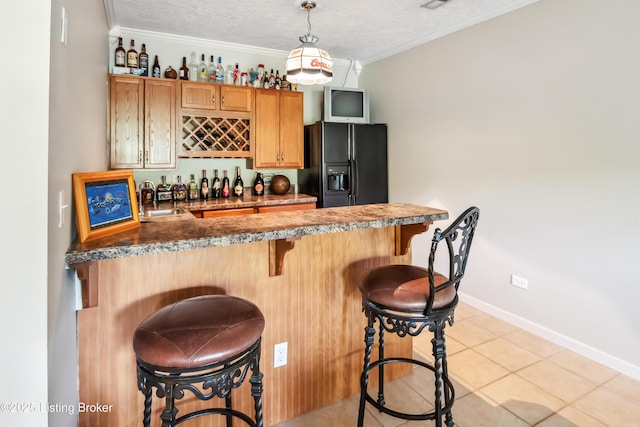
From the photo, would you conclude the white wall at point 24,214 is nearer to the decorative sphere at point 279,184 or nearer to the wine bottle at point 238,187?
the wine bottle at point 238,187

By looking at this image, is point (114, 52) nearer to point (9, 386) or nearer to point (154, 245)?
point (154, 245)

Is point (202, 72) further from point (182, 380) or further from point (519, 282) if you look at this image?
point (519, 282)

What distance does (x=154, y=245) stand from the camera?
1200 mm

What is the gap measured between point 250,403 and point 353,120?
331 cm

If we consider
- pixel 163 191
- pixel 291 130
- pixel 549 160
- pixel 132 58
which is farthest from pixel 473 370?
pixel 132 58

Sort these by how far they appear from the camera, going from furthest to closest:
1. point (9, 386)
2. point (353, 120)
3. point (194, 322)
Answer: point (353, 120) → point (194, 322) → point (9, 386)

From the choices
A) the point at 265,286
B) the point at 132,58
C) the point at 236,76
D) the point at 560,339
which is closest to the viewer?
the point at 265,286

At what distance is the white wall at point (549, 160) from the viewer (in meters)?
2.34

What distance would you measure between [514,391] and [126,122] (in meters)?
3.75

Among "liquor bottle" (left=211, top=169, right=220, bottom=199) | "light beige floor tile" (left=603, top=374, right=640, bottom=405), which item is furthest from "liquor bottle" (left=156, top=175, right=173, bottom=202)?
"light beige floor tile" (left=603, top=374, right=640, bottom=405)

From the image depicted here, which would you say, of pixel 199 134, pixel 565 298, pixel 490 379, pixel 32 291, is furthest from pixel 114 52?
pixel 565 298

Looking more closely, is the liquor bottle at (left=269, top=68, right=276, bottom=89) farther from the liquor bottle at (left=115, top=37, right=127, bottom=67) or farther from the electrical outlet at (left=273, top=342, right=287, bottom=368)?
the electrical outlet at (left=273, top=342, right=287, bottom=368)

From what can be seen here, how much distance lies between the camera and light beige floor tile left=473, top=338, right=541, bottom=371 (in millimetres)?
2465

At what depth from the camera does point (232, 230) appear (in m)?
1.40
